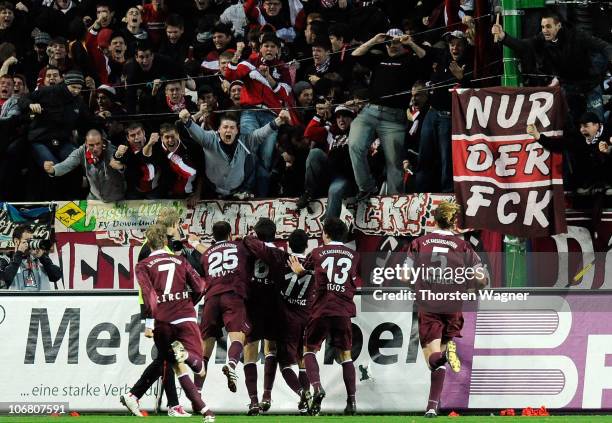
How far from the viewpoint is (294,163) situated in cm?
1809

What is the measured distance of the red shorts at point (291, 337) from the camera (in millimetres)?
15008

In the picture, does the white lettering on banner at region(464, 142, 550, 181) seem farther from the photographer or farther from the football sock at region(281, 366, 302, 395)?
the photographer

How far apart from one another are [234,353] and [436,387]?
6.90ft

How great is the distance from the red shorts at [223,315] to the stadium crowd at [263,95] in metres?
3.00

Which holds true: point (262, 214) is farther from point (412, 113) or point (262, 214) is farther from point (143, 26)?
point (143, 26)

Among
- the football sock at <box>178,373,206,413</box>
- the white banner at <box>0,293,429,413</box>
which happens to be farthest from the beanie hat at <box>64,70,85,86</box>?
the football sock at <box>178,373,206,413</box>

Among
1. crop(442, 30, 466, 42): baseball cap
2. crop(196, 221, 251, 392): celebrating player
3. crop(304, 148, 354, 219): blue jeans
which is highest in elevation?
crop(442, 30, 466, 42): baseball cap

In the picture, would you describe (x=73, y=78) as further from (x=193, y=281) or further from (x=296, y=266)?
(x=193, y=281)

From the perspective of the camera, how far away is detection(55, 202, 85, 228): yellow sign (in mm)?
19094

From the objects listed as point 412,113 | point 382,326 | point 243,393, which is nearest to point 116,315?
point 243,393

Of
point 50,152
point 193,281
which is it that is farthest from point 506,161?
point 50,152

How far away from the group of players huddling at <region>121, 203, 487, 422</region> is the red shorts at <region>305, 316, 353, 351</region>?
0.01 meters

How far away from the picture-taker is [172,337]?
45.3 ft

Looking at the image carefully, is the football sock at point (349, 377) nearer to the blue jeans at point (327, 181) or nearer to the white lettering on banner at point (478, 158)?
the white lettering on banner at point (478, 158)
